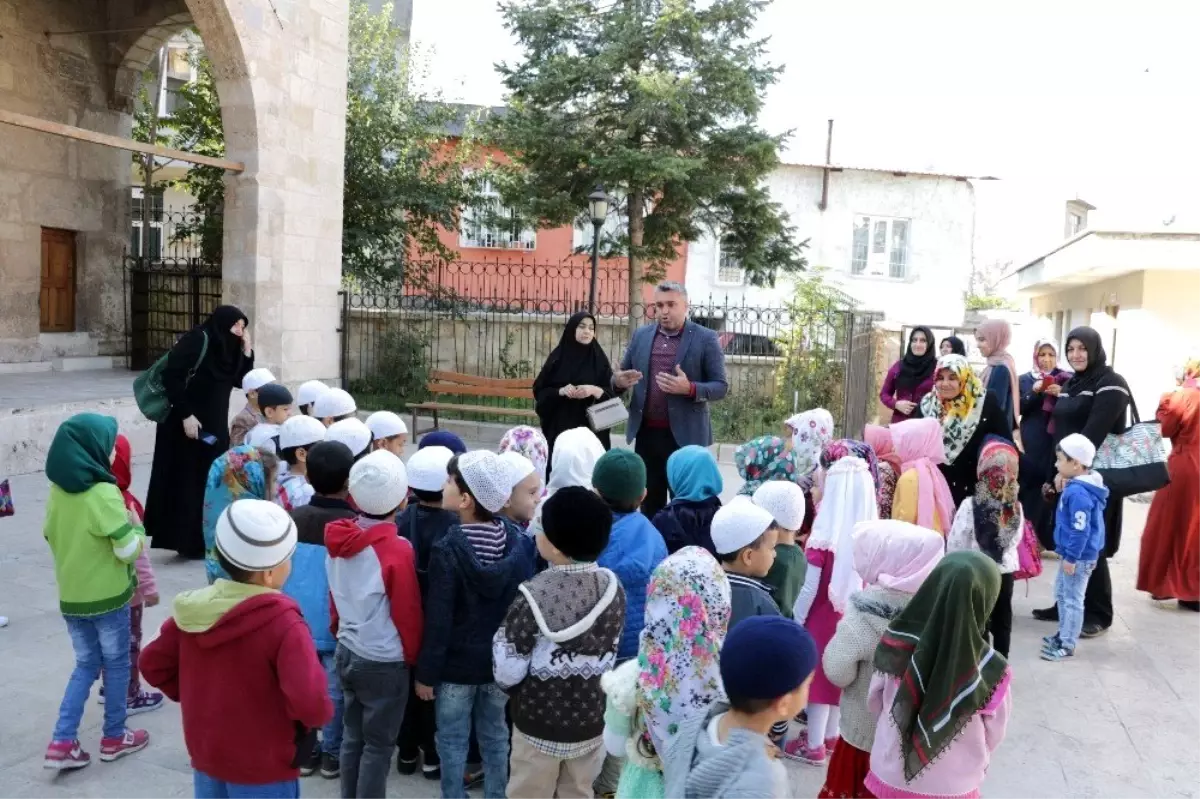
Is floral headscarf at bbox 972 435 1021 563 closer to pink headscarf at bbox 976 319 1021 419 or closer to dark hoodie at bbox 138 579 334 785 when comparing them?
pink headscarf at bbox 976 319 1021 419

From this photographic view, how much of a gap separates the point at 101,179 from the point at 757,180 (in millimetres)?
10626

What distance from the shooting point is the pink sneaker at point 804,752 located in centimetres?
384

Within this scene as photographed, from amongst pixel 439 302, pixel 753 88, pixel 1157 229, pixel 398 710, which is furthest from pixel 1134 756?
pixel 753 88

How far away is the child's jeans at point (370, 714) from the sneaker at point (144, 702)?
1.43m

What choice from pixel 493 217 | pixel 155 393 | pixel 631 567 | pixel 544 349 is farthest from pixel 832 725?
pixel 493 217

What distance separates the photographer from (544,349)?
15.2 m

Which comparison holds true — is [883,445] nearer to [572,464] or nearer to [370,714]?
[572,464]

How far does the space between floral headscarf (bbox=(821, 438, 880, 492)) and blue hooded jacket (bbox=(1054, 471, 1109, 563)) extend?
4.86 feet

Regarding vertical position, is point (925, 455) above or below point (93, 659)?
above

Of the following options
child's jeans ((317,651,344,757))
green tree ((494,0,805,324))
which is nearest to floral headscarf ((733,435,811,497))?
child's jeans ((317,651,344,757))

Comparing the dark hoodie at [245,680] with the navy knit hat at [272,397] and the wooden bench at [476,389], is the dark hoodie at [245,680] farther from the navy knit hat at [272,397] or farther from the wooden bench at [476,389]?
the wooden bench at [476,389]

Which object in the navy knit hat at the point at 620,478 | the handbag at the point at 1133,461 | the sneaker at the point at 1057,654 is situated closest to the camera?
the navy knit hat at the point at 620,478

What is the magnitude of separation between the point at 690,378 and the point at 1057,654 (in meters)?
2.61

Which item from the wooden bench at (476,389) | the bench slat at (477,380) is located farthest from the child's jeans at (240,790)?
the bench slat at (477,380)
